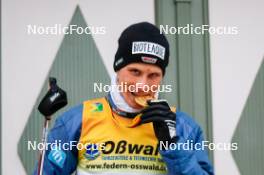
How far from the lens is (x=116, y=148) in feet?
6.92

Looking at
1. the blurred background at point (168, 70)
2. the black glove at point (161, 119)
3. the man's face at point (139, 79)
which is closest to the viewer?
the black glove at point (161, 119)

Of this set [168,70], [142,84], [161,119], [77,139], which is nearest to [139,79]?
[142,84]

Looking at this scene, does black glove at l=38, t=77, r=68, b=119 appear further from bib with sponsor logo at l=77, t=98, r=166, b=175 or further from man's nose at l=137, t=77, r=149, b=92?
man's nose at l=137, t=77, r=149, b=92

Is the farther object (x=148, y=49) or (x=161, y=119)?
(x=148, y=49)

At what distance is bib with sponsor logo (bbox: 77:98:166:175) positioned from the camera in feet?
6.89

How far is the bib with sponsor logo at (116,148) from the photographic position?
210cm

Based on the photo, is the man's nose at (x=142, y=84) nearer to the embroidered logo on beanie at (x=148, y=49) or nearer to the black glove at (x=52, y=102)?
the embroidered logo on beanie at (x=148, y=49)

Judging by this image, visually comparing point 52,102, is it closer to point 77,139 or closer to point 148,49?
point 77,139

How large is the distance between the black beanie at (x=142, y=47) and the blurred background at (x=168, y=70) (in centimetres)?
82

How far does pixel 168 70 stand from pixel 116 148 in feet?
3.28

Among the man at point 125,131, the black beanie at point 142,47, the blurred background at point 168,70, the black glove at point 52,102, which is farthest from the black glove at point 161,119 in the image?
the blurred background at point 168,70

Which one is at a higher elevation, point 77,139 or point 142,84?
point 142,84
